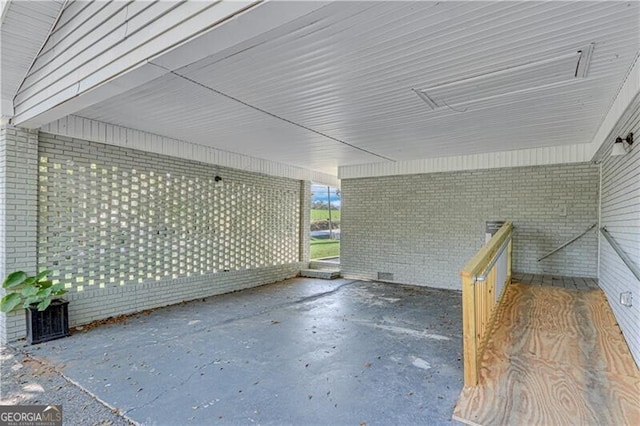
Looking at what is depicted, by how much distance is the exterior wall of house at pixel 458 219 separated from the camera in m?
6.19

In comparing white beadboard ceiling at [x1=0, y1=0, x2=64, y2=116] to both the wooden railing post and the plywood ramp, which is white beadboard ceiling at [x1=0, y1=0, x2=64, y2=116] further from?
the plywood ramp

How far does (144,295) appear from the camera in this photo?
567 cm

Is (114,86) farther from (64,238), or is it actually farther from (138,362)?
(64,238)

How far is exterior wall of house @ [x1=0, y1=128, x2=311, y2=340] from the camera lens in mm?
4402

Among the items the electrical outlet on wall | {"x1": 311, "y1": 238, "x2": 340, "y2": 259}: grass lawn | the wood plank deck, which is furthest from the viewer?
{"x1": 311, "y1": 238, "x2": 340, "y2": 259}: grass lawn

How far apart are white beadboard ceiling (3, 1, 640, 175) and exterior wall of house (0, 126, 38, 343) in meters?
0.83

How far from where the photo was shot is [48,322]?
13.9 feet

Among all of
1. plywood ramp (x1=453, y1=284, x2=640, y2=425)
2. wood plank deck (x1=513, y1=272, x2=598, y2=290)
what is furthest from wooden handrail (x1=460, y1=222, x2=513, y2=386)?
wood plank deck (x1=513, y1=272, x2=598, y2=290)

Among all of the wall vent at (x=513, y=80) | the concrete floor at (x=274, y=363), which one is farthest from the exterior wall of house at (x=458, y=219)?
the wall vent at (x=513, y=80)

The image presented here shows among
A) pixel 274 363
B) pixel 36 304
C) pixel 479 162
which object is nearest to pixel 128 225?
pixel 36 304

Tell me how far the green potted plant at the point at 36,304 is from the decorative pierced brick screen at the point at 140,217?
1.20 ft

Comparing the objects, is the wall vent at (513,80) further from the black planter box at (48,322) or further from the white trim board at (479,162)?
the black planter box at (48,322)

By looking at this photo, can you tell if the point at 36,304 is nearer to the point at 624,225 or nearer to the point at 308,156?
the point at 308,156

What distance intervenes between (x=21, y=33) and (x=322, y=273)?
7.08m
